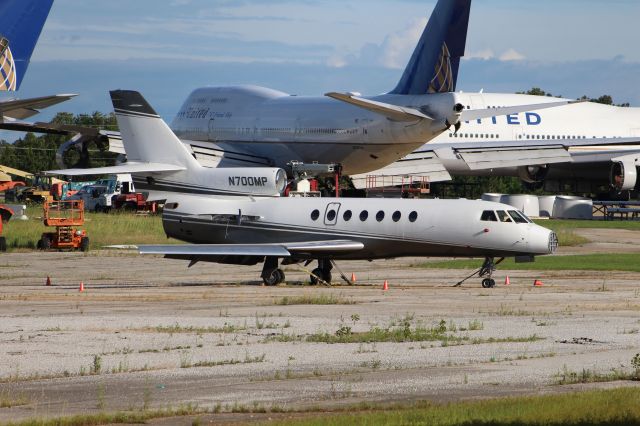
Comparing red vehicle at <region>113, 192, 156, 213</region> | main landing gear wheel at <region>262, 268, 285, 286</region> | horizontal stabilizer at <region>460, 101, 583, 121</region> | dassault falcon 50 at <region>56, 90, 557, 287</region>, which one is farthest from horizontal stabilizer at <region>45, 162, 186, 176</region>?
red vehicle at <region>113, 192, 156, 213</region>

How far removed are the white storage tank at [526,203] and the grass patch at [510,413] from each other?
2236 inches

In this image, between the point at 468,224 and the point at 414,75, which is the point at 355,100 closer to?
the point at 414,75

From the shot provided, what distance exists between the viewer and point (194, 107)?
2719 inches

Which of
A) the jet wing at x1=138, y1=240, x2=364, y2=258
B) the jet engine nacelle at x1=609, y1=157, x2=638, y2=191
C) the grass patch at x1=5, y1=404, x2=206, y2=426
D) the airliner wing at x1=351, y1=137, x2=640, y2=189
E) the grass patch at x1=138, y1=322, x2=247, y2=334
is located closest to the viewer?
the grass patch at x1=5, y1=404, x2=206, y2=426

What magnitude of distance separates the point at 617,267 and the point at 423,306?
15481mm

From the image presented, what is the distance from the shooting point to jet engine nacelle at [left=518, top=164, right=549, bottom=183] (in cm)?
7175

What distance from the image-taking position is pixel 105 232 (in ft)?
177

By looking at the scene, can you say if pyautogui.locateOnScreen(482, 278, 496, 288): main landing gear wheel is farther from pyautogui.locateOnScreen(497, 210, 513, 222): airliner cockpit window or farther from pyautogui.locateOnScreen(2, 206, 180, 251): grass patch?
pyautogui.locateOnScreen(2, 206, 180, 251): grass patch

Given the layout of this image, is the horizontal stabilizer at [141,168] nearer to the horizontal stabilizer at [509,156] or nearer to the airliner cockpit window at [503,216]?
the airliner cockpit window at [503,216]

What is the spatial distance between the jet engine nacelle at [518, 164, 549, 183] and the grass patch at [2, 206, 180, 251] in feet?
72.2

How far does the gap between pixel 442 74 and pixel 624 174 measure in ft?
60.0

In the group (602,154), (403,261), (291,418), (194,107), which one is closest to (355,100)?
(403,261)

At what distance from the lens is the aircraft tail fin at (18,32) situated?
1496 inches

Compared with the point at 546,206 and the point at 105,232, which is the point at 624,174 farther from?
the point at 105,232
